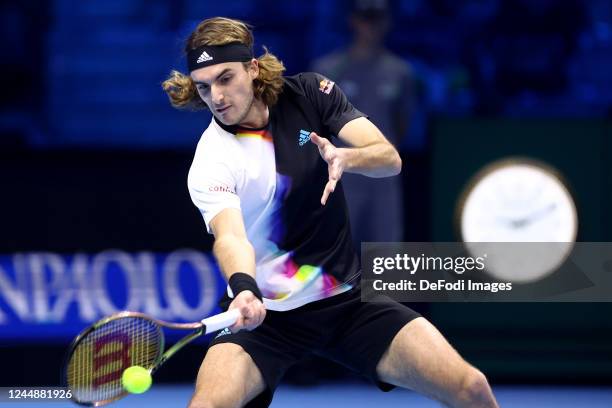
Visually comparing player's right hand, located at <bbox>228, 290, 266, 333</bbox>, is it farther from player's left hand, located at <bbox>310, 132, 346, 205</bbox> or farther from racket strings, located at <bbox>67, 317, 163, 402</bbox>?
player's left hand, located at <bbox>310, 132, 346, 205</bbox>

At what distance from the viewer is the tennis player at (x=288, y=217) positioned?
5.98 meters

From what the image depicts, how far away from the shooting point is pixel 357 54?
380 inches

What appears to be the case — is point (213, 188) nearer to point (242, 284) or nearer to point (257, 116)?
point (257, 116)

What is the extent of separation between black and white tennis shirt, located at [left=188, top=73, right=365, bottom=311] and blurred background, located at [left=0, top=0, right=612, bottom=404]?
131 inches

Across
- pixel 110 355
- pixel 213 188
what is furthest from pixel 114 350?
pixel 213 188

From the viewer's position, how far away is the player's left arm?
574 cm

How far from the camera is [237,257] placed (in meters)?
5.76

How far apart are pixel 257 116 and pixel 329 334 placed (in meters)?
1.06

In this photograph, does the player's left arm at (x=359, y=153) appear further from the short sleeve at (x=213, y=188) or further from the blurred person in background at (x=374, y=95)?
the blurred person in background at (x=374, y=95)

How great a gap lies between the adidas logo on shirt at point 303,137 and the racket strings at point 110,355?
1191 millimetres

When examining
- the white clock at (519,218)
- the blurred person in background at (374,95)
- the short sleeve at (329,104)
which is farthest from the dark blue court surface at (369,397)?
the short sleeve at (329,104)

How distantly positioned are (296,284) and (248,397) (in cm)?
63

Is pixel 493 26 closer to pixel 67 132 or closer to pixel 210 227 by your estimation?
pixel 67 132

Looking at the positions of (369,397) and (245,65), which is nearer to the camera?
(245,65)
